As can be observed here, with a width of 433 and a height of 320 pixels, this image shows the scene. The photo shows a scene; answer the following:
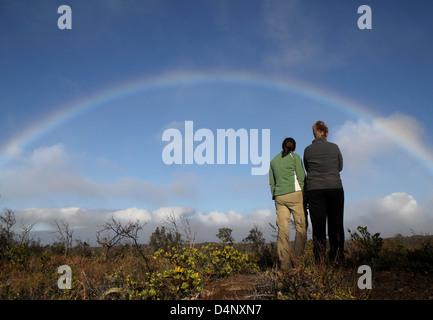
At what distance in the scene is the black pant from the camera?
5391mm

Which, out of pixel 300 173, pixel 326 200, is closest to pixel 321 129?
pixel 300 173

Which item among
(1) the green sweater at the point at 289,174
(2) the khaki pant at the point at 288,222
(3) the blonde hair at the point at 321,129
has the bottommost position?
(2) the khaki pant at the point at 288,222

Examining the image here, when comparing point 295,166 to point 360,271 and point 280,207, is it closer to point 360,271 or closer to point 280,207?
point 280,207

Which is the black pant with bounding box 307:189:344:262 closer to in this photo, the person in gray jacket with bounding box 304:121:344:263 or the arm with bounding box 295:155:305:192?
the person in gray jacket with bounding box 304:121:344:263

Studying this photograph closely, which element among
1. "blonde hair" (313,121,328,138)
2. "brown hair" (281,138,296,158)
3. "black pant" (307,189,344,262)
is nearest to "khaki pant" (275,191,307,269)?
"black pant" (307,189,344,262)

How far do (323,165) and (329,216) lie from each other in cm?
91

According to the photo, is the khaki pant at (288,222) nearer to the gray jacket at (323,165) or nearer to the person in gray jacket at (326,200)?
the person in gray jacket at (326,200)

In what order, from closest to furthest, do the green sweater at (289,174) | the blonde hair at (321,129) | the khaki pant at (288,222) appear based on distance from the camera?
the khaki pant at (288,222), the green sweater at (289,174), the blonde hair at (321,129)

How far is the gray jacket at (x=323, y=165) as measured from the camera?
5445 millimetres

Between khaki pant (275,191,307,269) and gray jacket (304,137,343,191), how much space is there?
1.12 feet

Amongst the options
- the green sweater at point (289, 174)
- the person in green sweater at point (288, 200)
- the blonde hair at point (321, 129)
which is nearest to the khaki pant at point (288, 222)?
the person in green sweater at point (288, 200)

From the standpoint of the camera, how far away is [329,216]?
546 cm

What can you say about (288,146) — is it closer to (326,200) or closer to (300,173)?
(300,173)
